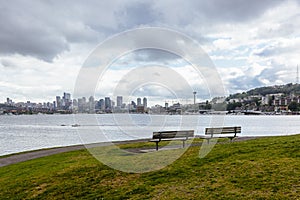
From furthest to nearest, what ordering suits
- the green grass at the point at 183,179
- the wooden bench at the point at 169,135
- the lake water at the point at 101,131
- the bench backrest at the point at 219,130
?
the lake water at the point at 101,131 < the bench backrest at the point at 219,130 < the wooden bench at the point at 169,135 < the green grass at the point at 183,179

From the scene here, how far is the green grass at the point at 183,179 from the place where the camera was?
7.04 meters

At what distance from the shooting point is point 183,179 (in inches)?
323

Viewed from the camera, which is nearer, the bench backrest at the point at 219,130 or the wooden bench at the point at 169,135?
the wooden bench at the point at 169,135

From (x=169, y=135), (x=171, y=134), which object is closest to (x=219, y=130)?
(x=171, y=134)

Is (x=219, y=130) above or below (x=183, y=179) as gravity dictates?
above

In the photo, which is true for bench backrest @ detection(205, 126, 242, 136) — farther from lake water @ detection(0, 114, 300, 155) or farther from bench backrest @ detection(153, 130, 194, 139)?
lake water @ detection(0, 114, 300, 155)

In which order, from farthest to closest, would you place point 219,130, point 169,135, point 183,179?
point 219,130 < point 169,135 < point 183,179

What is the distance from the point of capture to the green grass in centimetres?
704

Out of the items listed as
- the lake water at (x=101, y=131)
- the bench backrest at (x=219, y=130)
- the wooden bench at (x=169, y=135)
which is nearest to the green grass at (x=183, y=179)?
the wooden bench at (x=169, y=135)

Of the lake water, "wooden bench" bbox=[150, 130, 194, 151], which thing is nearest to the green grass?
"wooden bench" bbox=[150, 130, 194, 151]

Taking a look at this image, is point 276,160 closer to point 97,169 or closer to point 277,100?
point 97,169

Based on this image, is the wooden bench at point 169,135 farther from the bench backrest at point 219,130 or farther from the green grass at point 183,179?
the green grass at point 183,179

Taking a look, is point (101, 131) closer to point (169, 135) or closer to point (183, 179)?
point (169, 135)

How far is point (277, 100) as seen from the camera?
172 metres
